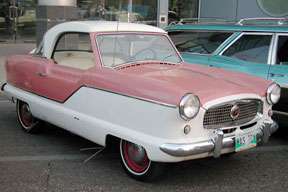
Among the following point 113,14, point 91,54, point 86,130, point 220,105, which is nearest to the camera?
point 220,105

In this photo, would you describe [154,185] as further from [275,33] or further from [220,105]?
[275,33]

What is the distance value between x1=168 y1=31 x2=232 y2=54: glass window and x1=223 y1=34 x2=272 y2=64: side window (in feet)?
0.82

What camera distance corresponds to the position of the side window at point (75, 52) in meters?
4.50

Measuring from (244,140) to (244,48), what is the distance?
240 centimetres

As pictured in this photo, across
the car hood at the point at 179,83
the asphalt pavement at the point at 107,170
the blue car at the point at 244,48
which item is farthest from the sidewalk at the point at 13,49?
the car hood at the point at 179,83

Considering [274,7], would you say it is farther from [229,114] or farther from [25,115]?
[229,114]

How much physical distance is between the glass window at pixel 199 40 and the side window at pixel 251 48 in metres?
0.25

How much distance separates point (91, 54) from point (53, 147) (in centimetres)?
132

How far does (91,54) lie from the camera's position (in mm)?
4520

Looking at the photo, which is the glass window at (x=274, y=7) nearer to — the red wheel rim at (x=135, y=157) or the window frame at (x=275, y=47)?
the window frame at (x=275, y=47)

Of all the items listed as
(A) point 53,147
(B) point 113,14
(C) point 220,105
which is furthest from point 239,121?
(B) point 113,14

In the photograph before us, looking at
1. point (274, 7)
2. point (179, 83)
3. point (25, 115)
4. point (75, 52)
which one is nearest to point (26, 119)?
point (25, 115)

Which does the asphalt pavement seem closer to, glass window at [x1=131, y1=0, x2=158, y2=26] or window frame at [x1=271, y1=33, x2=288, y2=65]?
window frame at [x1=271, y1=33, x2=288, y2=65]

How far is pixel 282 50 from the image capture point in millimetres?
5348
